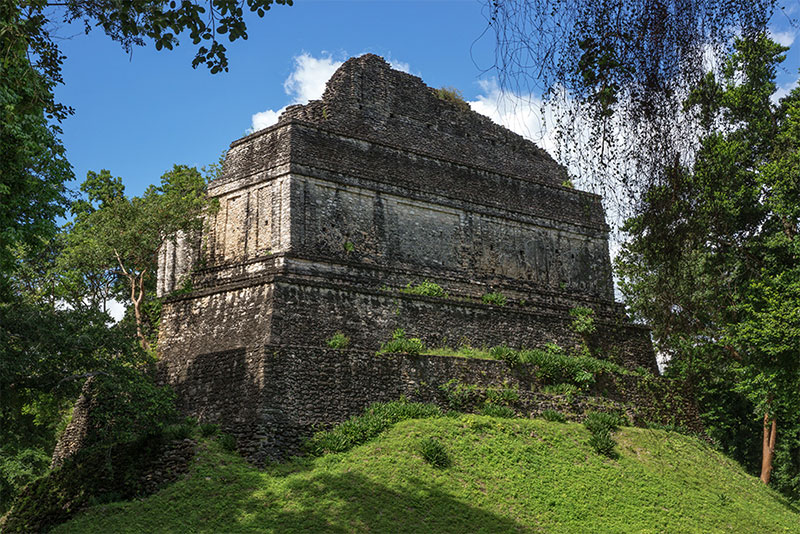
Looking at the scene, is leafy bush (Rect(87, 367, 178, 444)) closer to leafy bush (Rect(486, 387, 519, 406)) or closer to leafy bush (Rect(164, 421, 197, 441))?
leafy bush (Rect(164, 421, 197, 441))

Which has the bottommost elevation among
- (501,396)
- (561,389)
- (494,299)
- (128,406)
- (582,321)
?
(128,406)

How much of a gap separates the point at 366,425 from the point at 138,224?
Result: 879 cm

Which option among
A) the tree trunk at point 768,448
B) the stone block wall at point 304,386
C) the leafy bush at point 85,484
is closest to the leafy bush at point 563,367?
the stone block wall at point 304,386

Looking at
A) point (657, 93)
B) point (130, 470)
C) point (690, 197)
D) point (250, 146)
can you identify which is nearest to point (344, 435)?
point (130, 470)

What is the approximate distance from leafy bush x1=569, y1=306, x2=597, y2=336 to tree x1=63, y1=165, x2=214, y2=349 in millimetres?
10938

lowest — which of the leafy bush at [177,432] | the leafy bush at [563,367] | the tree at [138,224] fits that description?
the leafy bush at [177,432]

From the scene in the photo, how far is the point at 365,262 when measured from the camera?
771 inches

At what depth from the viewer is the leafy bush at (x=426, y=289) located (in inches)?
783

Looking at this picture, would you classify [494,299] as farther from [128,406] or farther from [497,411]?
[128,406]

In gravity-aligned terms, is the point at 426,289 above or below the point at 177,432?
above

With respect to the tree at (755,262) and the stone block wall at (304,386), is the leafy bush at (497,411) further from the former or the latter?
the tree at (755,262)

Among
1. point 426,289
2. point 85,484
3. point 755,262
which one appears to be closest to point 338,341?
point 426,289

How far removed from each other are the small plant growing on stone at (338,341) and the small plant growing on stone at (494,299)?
506 cm

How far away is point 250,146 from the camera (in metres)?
20.3
